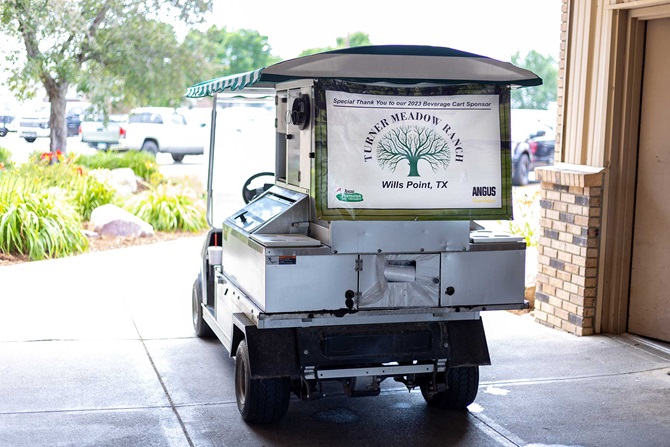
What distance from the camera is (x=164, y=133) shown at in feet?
80.9

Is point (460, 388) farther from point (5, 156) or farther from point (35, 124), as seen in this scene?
point (35, 124)

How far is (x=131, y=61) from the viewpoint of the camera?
54.1 ft

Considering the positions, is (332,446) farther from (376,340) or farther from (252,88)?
(252,88)

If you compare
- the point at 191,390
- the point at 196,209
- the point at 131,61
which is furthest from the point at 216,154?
the point at 131,61

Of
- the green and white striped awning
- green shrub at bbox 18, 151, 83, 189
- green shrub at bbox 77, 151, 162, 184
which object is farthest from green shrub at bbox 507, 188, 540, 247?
green shrub at bbox 77, 151, 162, 184

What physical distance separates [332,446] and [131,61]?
1248cm

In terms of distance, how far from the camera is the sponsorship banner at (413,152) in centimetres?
539

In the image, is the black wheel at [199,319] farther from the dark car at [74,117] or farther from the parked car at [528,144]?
the parked car at [528,144]

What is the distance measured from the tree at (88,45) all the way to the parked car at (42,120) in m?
0.23

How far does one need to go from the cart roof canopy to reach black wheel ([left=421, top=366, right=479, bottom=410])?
185 cm

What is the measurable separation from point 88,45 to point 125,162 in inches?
104

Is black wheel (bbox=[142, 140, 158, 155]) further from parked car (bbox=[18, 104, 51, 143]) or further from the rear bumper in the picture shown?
the rear bumper

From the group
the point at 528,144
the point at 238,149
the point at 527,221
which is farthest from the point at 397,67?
the point at 528,144

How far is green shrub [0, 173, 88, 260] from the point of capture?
11.5 m
